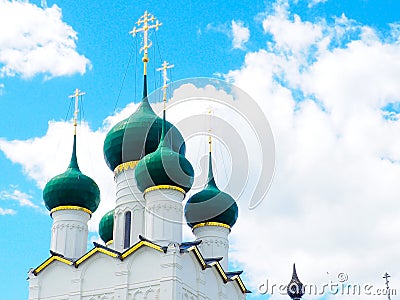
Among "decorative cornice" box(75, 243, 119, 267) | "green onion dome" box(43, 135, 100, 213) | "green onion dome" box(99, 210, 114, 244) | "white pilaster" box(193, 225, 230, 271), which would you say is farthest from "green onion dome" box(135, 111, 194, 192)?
"green onion dome" box(99, 210, 114, 244)

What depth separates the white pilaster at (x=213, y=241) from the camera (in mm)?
23531

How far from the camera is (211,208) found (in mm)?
23797

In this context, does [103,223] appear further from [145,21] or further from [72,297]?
[145,21]

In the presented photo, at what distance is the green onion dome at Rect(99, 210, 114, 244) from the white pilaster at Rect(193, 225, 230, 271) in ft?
6.98

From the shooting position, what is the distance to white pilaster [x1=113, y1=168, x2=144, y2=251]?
22.3 m

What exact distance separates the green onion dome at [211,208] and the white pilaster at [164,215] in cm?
192

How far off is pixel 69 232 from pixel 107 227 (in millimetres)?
1748

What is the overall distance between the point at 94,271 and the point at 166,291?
2003 millimetres

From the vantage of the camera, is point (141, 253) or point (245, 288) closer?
point (141, 253)

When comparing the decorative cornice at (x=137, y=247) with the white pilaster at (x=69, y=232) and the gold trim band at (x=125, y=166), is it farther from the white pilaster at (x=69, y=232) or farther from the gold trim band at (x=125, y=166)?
the gold trim band at (x=125, y=166)

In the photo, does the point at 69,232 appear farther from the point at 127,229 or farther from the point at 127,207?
the point at 127,207

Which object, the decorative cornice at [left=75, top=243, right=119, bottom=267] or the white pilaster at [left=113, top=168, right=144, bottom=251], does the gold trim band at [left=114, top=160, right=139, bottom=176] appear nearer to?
the white pilaster at [left=113, top=168, right=144, bottom=251]

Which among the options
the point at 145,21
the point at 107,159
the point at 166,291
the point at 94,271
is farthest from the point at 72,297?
the point at 145,21

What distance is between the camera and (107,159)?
2353cm
